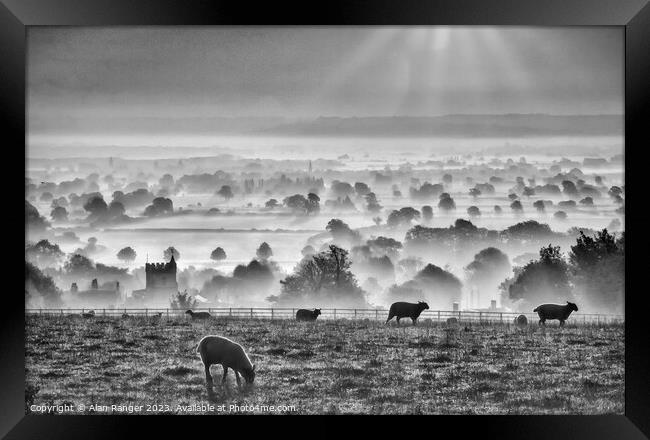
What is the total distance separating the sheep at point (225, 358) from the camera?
11.5m

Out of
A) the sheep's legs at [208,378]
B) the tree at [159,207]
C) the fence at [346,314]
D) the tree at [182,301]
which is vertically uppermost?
the tree at [159,207]

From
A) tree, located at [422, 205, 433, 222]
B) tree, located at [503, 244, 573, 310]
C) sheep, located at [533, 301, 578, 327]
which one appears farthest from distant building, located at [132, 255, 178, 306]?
sheep, located at [533, 301, 578, 327]

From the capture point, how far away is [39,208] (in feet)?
38.3

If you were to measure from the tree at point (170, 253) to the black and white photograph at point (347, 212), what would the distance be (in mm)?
60

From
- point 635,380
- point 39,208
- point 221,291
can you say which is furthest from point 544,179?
point 39,208

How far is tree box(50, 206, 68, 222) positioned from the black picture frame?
1743mm

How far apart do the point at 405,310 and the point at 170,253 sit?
4.18m

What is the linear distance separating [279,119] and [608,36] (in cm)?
578

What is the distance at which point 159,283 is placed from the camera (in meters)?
11.9

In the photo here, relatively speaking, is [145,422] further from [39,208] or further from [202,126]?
[202,126]

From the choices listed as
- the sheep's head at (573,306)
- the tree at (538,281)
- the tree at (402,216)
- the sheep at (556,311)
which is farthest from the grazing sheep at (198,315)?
the sheep's head at (573,306)

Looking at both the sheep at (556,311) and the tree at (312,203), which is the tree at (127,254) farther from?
the sheep at (556,311)

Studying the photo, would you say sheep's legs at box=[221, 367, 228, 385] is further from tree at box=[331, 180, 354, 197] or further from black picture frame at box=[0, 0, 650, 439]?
tree at box=[331, 180, 354, 197]

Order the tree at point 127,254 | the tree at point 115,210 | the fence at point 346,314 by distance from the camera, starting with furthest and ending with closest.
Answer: the fence at point 346,314, the tree at point 115,210, the tree at point 127,254
